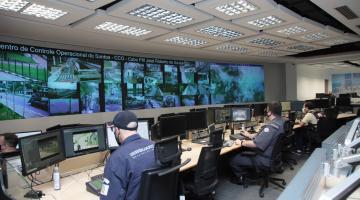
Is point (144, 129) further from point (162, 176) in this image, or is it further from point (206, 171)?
point (162, 176)

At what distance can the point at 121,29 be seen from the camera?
14.2 feet

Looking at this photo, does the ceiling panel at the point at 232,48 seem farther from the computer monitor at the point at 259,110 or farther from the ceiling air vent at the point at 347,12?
the ceiling air vent at the point at 347,12

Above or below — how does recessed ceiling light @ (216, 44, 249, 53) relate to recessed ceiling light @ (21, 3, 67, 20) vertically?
above

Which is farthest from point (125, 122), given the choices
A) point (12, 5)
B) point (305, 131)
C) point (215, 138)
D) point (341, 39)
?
point (341, 39)

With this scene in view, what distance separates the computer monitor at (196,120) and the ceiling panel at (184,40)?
1401 millimetres

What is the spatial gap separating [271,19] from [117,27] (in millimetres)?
2350

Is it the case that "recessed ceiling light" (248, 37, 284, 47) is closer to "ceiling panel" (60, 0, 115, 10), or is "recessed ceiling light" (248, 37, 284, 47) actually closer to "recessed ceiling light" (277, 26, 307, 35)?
"recessed ceiling light" (277, 26, 307, 35)

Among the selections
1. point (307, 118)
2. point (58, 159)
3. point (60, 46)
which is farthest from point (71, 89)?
point (307, 118)

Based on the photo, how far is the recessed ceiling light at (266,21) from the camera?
4.07 meters

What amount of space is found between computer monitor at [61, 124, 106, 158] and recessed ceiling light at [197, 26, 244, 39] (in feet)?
8.22

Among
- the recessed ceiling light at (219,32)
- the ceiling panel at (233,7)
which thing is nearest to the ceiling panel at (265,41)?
the recessed ceiling light at (219,32)

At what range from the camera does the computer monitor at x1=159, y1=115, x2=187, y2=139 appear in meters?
3.68

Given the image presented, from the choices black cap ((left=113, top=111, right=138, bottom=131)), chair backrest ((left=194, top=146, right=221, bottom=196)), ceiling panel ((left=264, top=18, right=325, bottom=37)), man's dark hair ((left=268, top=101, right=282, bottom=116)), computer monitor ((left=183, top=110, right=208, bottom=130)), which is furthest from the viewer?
ceiling panel ((left=264, top=18, right=325, bottom=37))

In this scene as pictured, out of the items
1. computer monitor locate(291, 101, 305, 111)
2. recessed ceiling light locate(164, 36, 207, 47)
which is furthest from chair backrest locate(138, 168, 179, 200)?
computer monitor locate(291, 101, 305, 111)
